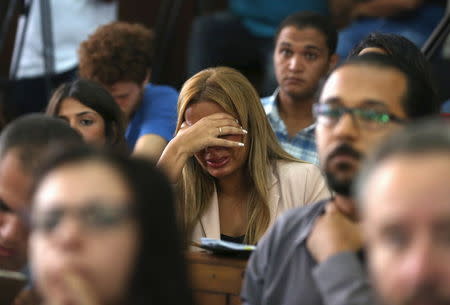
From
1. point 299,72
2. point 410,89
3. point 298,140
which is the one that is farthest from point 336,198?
point 299,72

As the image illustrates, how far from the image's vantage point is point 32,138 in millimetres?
1604

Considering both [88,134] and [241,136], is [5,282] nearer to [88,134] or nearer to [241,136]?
[241,136]

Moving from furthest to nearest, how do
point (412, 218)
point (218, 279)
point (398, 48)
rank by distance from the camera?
point (398, 48) → point (218, 279) → point (412, 218)

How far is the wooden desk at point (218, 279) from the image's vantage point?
6.56 ft

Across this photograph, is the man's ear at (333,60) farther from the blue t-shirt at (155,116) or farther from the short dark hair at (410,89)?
the short dark hair at (410,89)

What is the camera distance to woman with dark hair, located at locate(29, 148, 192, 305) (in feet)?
3.67

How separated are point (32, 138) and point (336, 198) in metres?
0.56

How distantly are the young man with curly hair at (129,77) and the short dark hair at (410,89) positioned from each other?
1.81m

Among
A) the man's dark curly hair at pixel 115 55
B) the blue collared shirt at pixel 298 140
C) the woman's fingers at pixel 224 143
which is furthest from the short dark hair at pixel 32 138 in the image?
the man's dark curly hair at pixel 115 55

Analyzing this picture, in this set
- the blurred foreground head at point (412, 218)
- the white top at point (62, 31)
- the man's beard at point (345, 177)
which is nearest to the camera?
the blurred foreground head at point (412, 218)

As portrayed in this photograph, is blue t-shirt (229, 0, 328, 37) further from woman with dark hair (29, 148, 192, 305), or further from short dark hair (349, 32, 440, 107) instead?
woman with dark hair (29, 148, 192, 305)

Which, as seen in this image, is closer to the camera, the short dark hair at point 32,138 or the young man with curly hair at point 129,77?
the short dark hair at point 32,138

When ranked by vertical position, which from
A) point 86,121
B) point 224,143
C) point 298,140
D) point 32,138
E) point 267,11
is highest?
point 32,138

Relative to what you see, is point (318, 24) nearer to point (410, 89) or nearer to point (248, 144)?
point (248, 144)
